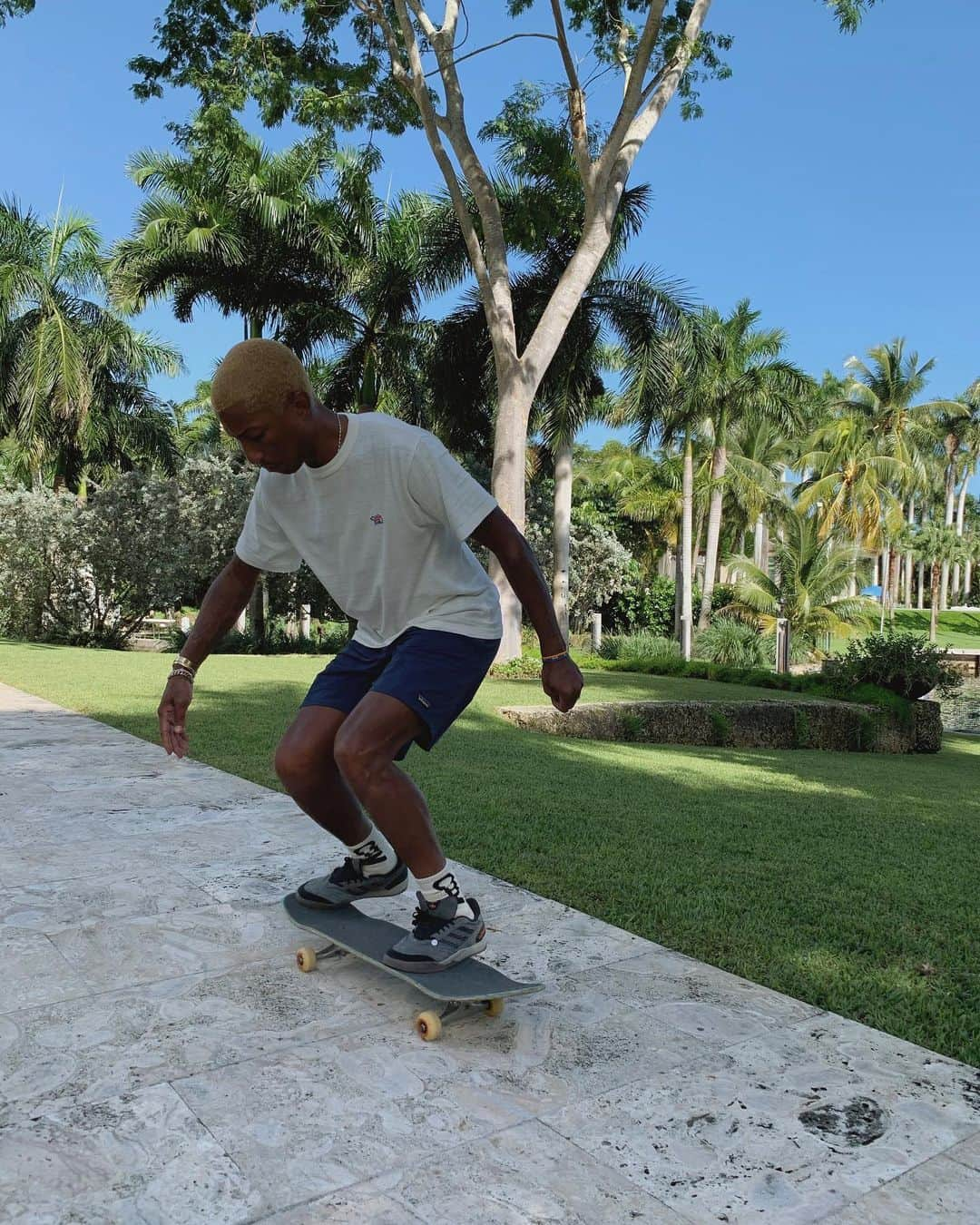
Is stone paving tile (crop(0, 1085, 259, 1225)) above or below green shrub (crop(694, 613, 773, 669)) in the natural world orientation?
below

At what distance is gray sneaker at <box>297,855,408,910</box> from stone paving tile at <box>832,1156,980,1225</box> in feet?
5.47

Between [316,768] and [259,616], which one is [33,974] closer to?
[316,768]

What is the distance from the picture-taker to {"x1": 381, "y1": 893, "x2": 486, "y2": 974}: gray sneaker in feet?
9.07

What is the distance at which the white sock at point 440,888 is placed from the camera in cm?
281

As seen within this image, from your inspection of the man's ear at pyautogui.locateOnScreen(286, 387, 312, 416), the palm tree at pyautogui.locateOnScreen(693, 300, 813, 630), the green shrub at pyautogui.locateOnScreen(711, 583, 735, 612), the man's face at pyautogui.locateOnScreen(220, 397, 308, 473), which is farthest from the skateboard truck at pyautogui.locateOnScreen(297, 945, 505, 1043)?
the green shrub at pyautogui.locateOnScreen(711, 583, 735, 612)

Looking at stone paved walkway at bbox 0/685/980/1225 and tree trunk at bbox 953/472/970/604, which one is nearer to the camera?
stone paved walkway at bbox 0/685/980/1225

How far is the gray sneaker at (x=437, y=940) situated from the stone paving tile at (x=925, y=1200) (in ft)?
3.76

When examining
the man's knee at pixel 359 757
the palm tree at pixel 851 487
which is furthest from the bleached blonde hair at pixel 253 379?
the palm tree at pixel 851 487

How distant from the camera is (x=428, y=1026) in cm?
267

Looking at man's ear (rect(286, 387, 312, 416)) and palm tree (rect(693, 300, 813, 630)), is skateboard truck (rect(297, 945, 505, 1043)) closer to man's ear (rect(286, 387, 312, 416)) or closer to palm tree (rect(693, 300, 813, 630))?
man's ear (rect(286, 387, 312, 416))

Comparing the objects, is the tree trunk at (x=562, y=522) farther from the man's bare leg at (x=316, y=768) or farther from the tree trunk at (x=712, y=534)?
the man's bare leg at (x=316, y=768)

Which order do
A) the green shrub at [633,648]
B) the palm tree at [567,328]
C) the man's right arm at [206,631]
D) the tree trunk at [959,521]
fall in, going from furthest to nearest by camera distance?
the tree trunk at [959,521] → the green shrub at [633,648] → the palm tree at [567,328] → the man's right arm at [206,631]

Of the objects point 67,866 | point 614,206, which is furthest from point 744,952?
point 614,206

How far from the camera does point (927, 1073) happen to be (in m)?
2.53
